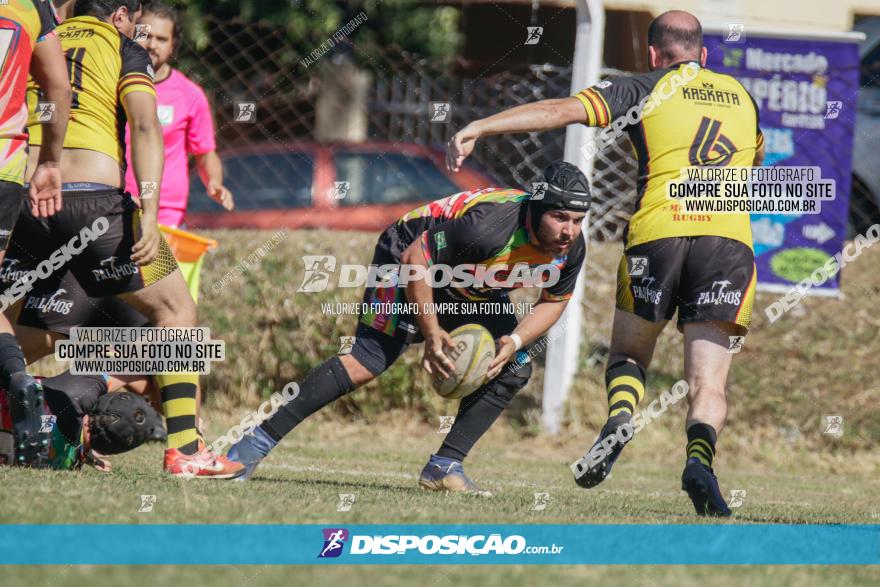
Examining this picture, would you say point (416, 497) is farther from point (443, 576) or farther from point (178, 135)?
point (178, 135)

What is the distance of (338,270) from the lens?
9883 millimetres

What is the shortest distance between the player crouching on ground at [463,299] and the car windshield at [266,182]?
20.7 ft

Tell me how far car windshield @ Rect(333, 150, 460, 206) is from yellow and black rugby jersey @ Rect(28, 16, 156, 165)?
6228 millimetres

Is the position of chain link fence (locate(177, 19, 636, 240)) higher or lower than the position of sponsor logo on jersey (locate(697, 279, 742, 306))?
higher

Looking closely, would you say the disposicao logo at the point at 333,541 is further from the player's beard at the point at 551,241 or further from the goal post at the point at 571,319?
the goal post at the point at 571,319

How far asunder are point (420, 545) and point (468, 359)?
171cm

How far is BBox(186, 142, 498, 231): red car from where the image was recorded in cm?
1220

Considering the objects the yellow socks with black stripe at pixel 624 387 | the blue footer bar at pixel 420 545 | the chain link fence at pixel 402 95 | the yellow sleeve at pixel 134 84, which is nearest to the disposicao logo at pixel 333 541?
the blue footer bar at pixel 420 545

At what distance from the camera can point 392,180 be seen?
12.2 m

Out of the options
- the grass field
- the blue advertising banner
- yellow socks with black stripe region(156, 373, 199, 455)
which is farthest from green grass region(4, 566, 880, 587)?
the blue advertising banner

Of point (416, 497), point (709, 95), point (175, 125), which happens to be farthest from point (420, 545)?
point (175, 125)

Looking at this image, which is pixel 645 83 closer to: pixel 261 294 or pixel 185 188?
pixel 185 188

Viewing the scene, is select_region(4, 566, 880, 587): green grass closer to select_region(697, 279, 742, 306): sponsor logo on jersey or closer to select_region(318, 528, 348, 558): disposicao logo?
select_region(318, 528, 348, 558): disposicao logo

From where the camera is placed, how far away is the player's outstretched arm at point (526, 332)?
6.04 m
